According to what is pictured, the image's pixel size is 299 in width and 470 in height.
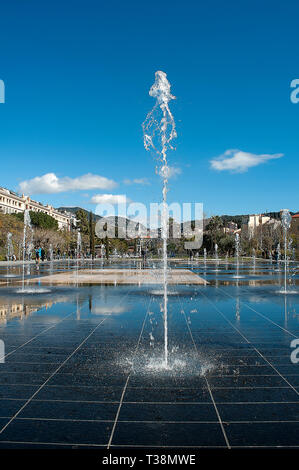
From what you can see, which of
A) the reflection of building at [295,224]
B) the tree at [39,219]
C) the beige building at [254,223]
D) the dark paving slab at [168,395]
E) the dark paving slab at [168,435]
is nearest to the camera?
the dark paving slab at [168,435]

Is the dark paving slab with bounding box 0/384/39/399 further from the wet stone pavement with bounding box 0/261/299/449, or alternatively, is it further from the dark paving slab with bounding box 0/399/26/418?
the dark paving slab with bounding box 0/399/26/418

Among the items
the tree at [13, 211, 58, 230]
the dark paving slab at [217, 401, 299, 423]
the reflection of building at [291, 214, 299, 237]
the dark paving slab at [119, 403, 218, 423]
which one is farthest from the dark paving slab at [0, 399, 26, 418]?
the reflection of building at [291, 214, 299, 237]

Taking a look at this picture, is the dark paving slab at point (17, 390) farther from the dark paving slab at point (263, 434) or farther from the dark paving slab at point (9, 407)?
the dark paving slab at point (263, 434)

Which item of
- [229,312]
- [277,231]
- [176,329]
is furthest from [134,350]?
[277,231]

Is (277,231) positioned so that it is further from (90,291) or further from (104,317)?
(104,317)

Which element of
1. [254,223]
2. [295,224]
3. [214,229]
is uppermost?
[295,224]

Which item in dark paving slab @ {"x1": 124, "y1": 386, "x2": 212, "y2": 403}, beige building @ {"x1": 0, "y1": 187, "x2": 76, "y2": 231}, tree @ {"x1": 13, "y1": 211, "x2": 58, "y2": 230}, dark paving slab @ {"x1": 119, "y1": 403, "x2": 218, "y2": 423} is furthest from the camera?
beige building @ {"x1": 0, "y1": 187, "x2": 76, "y2": 231}

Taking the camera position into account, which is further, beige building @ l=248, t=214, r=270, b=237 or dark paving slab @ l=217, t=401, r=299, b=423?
beige building @ l=248, t=214, r=270, b=237

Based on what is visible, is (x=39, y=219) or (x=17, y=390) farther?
(x=39, y=219)

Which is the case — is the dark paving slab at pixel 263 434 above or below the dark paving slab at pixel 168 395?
below

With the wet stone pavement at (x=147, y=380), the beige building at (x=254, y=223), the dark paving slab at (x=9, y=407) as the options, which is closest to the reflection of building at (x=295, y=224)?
the beige building at (x=254, y=223)

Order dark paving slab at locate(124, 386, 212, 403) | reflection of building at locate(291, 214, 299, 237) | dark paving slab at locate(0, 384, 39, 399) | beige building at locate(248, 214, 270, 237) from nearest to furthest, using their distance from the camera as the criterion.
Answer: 1. dark paving slab at locate(124, 386, 212, 403)
2. dark paving slab at locate(0, 384, 39, 399)
3. beige building at locate(248, 214, 270, 237)
4. reflection of building at locate(291, 214, 299, 237)

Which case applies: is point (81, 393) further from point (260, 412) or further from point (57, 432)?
point (260, 412)

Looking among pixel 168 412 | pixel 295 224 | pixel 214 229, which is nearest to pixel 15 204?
pixel 214 229
